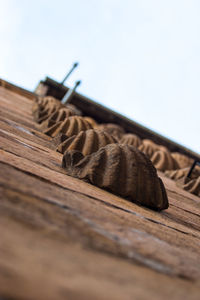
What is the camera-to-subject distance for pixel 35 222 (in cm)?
59

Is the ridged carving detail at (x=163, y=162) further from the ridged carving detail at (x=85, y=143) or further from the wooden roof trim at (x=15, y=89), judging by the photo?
the wooden roof trim at (x=15, y=89)

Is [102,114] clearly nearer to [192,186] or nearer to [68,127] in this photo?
[192,186]

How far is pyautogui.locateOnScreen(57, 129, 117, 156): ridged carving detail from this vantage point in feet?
6.66

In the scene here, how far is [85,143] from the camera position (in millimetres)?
2068

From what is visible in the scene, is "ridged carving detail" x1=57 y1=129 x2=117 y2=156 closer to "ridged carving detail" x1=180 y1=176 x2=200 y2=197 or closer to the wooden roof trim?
"ridged carving detail" x1=180 y1=176 x2=200 y2=197

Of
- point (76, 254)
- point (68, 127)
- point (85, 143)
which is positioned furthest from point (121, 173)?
point (68, 127)

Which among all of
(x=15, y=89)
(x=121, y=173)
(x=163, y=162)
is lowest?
(x=15, y=89)

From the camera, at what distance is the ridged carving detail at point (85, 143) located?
6.66 ft

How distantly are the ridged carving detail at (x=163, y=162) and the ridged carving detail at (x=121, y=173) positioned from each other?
10.2 ft

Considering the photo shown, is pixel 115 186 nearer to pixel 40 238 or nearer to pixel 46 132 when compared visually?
pixel 40 238

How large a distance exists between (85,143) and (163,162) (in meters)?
2.81

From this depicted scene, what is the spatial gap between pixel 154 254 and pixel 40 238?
257mm

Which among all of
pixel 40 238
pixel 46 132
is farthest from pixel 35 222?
pixel 46 132

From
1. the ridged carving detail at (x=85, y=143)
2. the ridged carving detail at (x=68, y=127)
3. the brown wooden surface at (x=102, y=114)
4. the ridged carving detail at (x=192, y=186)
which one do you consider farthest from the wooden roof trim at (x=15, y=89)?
the ridged carving detail at (x=85, y=143)
